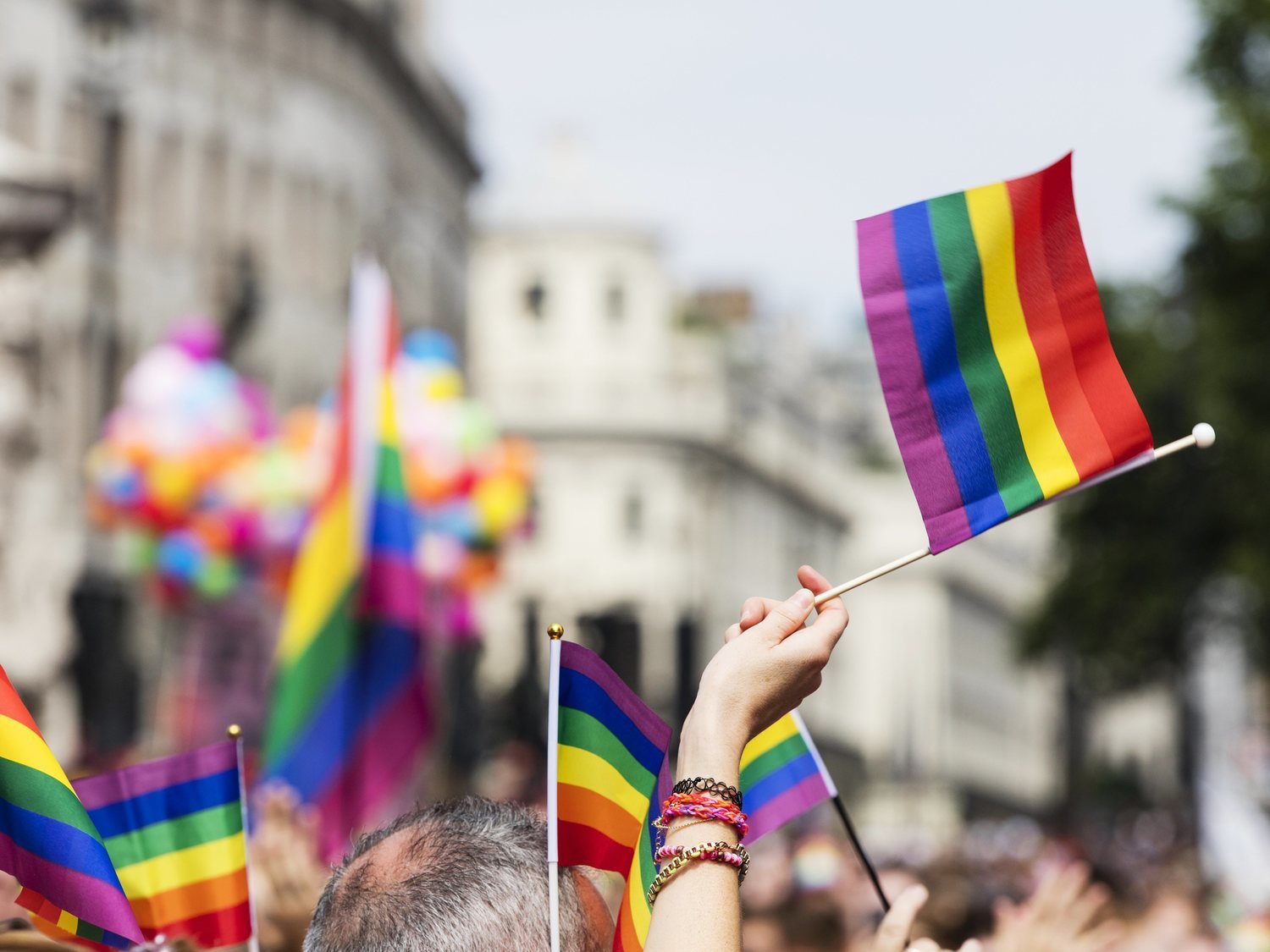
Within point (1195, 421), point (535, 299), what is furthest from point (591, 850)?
point (535, 299)

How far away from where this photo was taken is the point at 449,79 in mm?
41750

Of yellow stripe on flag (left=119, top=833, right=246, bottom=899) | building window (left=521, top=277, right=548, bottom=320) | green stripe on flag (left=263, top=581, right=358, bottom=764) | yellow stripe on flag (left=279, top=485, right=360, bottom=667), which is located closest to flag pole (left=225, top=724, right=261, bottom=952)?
yellow stripe on flag (left=119, top=833, right=246, bottom=899)

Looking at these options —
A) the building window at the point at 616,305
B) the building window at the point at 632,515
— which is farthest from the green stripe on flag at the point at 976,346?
the building window at the point at 616,305

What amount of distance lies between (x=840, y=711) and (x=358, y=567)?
83064 millimetres

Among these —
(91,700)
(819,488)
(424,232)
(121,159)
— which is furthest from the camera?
(819,488)

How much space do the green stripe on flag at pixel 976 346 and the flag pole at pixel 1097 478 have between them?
0.25ft

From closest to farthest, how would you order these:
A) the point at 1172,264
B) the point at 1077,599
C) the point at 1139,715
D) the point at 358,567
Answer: the point at 358,567
the point at 1172,264
the point at 1077,599
the point at 1139,715

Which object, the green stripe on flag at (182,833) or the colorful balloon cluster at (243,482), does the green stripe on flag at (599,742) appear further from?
the colorful balloon cluster at (243,482)

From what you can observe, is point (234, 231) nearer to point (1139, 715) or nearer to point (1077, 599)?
point (1077, 599)

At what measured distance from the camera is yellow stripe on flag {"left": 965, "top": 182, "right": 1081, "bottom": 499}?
3.15 metres

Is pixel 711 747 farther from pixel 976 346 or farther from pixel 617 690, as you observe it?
pixel 976 346

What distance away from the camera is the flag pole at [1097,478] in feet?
8.70

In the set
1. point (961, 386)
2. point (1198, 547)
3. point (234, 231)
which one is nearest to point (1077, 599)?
point (1198, 547)

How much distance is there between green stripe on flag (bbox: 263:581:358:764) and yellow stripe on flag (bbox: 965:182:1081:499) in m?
5.81
